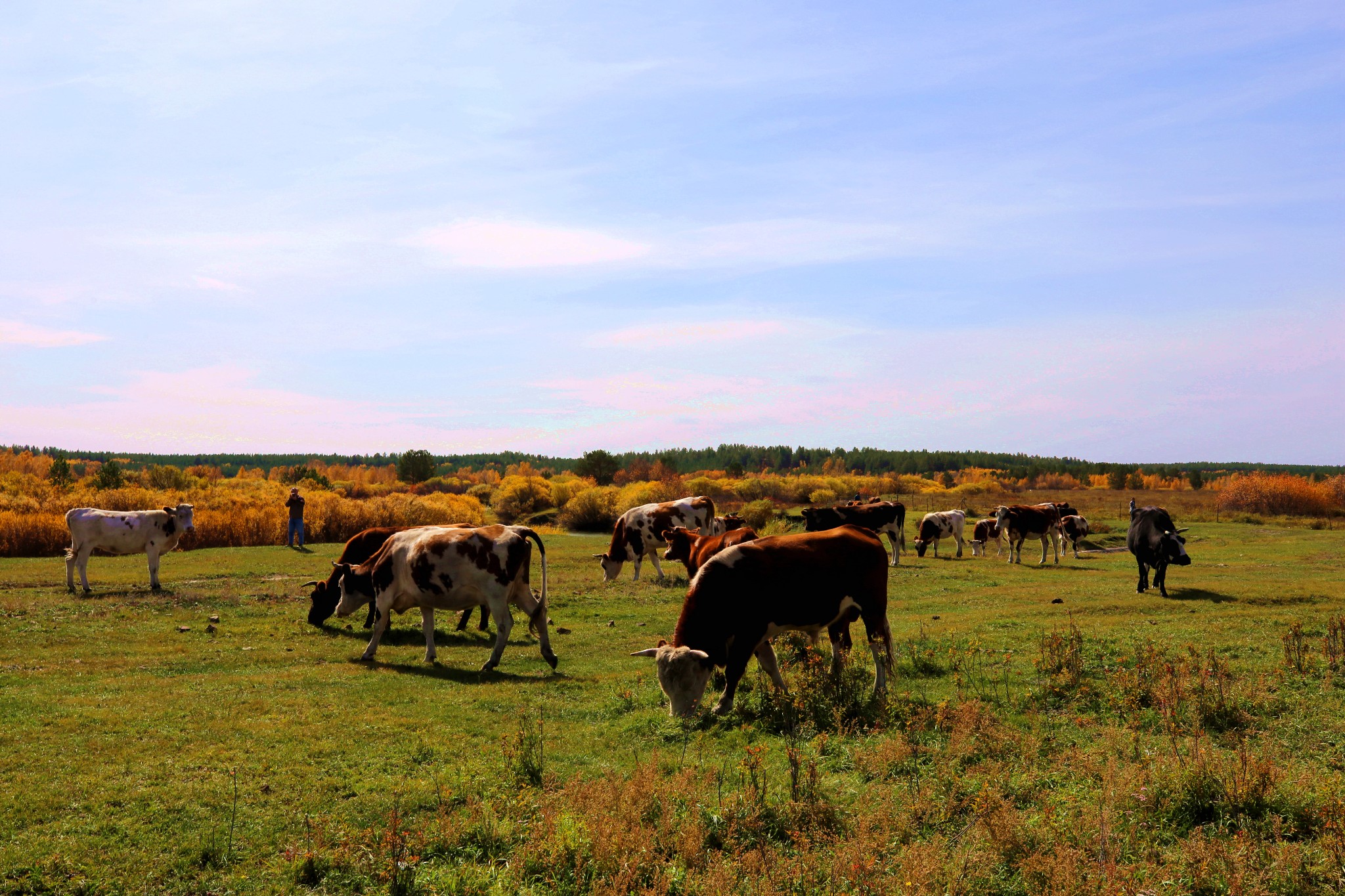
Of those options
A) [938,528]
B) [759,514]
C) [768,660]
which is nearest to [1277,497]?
[938,528]

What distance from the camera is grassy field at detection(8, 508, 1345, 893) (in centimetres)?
636

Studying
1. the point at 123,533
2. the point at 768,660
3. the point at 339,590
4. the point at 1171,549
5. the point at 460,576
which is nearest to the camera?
the point at 768,660

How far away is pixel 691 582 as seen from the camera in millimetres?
14750

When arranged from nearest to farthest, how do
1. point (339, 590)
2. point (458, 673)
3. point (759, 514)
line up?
point (458, 673) → point (339, 590) → point (759, 514)

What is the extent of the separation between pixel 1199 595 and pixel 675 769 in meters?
16.6

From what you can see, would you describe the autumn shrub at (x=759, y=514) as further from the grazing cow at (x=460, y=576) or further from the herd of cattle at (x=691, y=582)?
the grazing cow at (x=460, y=576)

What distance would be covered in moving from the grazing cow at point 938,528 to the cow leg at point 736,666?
1070 inches

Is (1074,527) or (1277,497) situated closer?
(1074,527)

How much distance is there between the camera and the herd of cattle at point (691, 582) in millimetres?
10445

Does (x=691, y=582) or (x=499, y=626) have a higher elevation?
(x=691, y=582)

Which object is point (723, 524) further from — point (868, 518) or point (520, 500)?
point (520, 500)

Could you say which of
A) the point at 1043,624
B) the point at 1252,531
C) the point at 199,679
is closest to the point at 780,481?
the point at 1252,531

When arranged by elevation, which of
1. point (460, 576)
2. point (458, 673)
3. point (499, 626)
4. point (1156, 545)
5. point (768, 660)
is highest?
point (1156, 545)

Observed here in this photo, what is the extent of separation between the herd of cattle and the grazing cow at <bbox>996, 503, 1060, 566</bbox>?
10.4m
